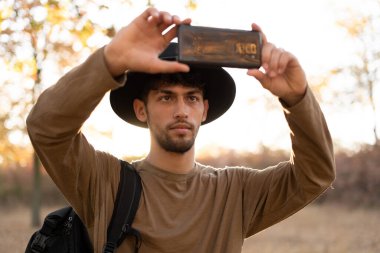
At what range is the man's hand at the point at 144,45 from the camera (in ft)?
7.95

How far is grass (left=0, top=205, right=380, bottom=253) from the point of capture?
11406 millimetres

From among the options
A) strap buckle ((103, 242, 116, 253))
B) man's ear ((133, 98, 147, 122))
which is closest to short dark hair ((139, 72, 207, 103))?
man's ear ((133, 98, 147, 122))

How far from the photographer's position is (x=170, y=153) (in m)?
3.21

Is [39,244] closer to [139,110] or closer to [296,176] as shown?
[139,110]

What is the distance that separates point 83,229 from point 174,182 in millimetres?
531

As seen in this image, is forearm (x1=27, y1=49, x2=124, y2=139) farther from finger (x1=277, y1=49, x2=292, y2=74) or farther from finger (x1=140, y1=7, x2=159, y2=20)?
finger (x1=277, y1=49, x2=292, y2=74)

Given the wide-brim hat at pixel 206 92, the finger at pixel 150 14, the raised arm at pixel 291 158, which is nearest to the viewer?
the finger at pixel 150 14

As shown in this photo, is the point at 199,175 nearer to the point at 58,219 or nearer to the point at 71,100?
the point at 58,219

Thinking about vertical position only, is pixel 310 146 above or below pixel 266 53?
below

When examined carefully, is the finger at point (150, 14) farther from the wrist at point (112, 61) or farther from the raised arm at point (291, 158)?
the raised arm at point (291, 158)

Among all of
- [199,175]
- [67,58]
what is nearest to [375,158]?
[67,58]

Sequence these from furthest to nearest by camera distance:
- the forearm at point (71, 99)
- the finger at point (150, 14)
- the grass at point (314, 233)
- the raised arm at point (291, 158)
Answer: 1. the grass at point (314, 233)
2. the raised arm at point (291, 158)
3. the forearm at point (71, 99)
4. the finger at point (150, 14)

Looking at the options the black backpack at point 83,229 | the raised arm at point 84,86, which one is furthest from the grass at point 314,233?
the raised arm at point 84,86

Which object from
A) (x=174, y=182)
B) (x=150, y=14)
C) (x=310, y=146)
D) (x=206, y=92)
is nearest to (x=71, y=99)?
(x=150, y=14)
